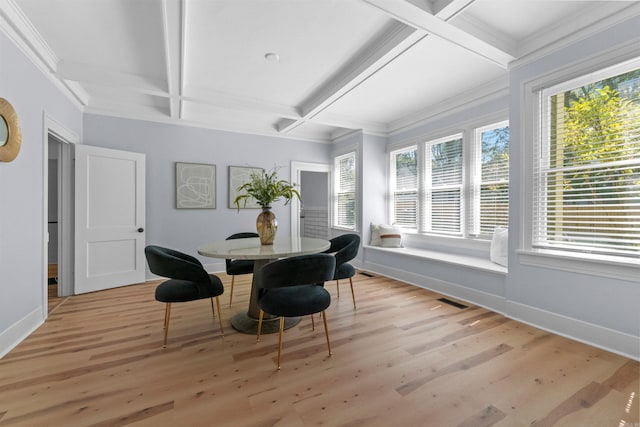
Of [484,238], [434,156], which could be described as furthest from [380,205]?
[484,238]

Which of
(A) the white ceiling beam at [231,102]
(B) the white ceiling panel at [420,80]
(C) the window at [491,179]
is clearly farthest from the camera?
(A) the white ceiling beam at [231,102]

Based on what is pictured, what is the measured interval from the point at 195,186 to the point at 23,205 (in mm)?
2326

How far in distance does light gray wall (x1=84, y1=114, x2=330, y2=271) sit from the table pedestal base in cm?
236

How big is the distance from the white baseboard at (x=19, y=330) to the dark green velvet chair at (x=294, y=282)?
6.65 feet

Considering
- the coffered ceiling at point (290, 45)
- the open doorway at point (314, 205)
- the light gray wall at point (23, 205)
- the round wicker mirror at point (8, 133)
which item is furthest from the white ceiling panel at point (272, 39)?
the open doorway at point (314, 205)

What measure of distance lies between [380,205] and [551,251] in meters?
2.82

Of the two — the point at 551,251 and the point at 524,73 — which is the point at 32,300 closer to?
the point at 551,251

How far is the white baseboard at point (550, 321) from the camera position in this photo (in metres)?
2.11

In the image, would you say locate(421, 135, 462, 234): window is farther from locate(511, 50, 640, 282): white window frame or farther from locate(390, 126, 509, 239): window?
locate(511, 50, 640, 282): white window frame

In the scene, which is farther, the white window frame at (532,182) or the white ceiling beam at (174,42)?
the white window frame at (532,182)

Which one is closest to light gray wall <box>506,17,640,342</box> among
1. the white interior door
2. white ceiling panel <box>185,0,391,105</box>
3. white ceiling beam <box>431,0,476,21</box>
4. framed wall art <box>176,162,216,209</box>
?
white ceiling beam <box>431,0,476,21</box>

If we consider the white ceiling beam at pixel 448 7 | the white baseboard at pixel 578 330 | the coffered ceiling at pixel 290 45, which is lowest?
the white baseboard at pixel 578 330

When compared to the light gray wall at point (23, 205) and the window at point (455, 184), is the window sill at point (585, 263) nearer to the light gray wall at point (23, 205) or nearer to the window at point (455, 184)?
the window at point (455, 184)

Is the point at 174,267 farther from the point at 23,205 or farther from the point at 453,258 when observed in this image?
the point at 453,258
